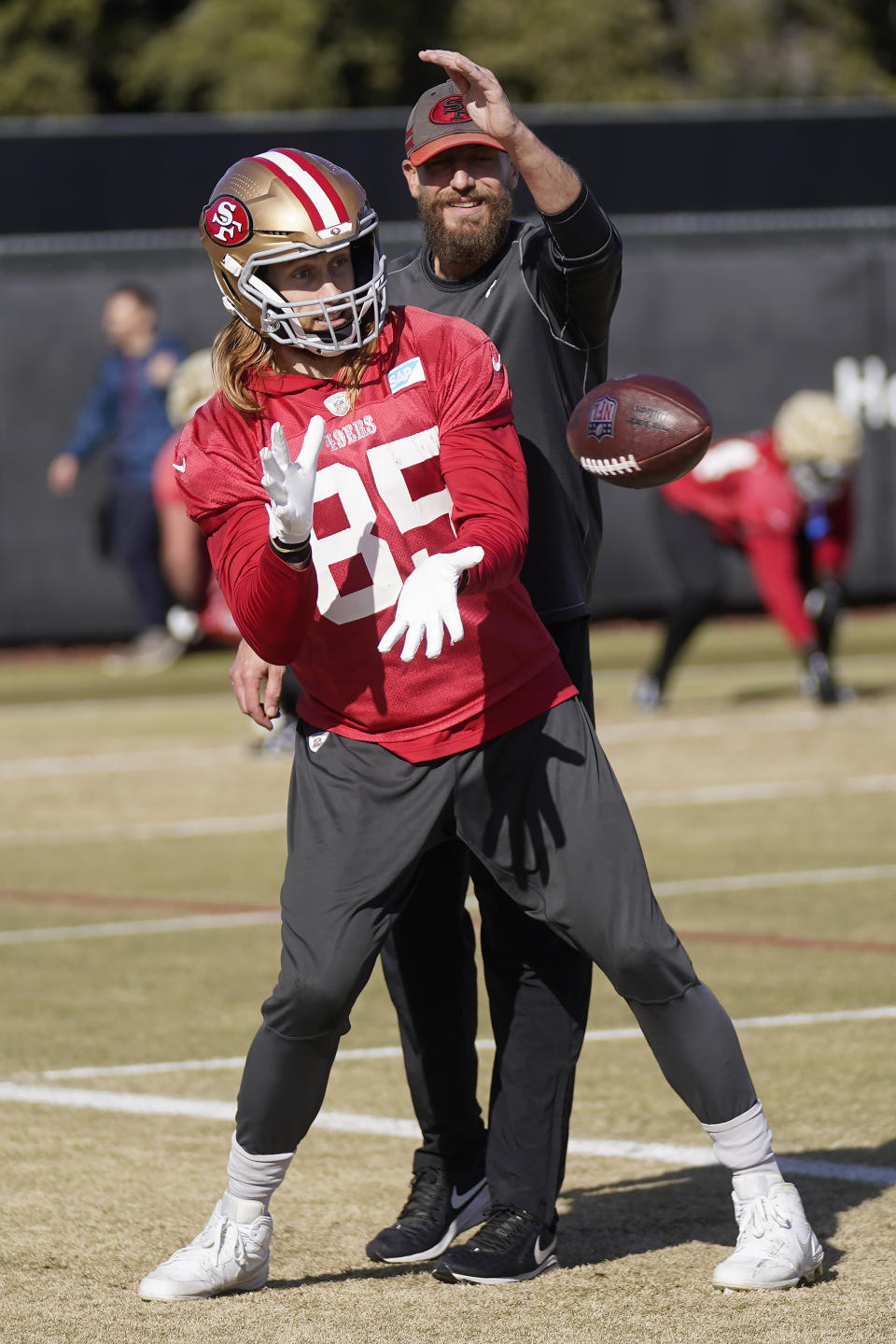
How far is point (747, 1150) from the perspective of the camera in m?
4.17

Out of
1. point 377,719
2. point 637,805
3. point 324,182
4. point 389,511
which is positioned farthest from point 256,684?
point 637,805

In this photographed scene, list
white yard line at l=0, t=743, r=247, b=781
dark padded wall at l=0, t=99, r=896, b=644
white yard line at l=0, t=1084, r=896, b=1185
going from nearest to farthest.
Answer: white yard line at l=0, t=1084, r=896, b=1185
white yard line at l=0, t=743, r=247, b=781
dark padded wall at l=0, t=99, r=896, b=644

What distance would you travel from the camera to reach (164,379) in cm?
1677

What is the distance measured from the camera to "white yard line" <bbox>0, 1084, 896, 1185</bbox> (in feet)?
16.2

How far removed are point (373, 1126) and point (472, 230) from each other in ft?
7.58

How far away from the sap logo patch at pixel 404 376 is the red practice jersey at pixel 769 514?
8748mm

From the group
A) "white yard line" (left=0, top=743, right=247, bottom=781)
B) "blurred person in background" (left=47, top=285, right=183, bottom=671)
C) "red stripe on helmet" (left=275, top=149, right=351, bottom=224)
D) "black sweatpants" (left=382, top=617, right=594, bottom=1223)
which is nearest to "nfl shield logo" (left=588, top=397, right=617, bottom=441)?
"black sweatpants" (left=382, top=617, right=594, bottom=1223)

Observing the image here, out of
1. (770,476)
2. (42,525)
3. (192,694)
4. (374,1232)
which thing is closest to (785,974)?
(374,1232)

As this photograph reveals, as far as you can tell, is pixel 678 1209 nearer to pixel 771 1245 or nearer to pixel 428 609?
pixel 771 1245

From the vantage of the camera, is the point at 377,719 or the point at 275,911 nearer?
the point at 377,719

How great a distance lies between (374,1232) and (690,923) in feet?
10.9

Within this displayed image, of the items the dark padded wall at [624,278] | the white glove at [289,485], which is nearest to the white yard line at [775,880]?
the white glove at [289,485]

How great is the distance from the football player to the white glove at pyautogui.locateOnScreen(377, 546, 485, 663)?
330 millimetres

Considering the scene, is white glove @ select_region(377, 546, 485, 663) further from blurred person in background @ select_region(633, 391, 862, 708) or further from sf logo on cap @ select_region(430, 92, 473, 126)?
blurred person in background @ select_region(633, 391, 862, 708)
